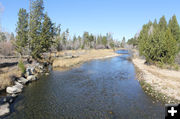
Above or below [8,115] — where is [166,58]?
above

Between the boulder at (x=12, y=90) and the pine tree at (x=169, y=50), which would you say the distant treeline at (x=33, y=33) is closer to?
the boulder at (x=12, y=90)

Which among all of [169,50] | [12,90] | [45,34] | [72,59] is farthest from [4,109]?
[72,59]

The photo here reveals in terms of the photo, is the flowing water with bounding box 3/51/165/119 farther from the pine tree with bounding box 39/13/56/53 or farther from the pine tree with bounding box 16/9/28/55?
the pine tree with bounding box 39/13/56/53

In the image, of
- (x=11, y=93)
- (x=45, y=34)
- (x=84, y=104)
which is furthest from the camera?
(x=45, y=34)

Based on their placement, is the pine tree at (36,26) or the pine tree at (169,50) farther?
the pine tree at (36,26)

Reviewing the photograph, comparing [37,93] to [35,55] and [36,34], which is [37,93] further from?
[36,34]

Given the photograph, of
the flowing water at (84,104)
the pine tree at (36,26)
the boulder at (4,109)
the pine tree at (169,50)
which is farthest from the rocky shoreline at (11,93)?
the pine tree at (169,50)

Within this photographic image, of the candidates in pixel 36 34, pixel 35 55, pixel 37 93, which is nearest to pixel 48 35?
pixel 36 34

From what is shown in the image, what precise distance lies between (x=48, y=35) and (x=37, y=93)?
24.3m

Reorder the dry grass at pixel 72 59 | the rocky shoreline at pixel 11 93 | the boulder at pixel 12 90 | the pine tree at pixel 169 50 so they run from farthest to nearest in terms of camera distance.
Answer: the dry grass at pixel 72 59
the pine tree at pixel 169 50
the boulder at pixel 12 90
the rocky shoreline at pixel 11 93

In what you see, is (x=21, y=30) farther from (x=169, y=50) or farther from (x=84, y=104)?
(x=169, y=50)

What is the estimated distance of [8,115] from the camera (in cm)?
1034

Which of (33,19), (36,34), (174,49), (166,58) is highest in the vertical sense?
(33,19)

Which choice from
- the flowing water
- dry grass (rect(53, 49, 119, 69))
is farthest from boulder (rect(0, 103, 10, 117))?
dry grass (rect(53, 49, 119, 69))
